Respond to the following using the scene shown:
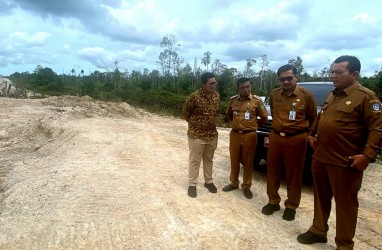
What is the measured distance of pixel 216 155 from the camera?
8344mm

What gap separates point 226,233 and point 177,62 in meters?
43.7

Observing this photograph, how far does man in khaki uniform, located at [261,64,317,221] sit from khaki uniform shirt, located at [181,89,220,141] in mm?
928

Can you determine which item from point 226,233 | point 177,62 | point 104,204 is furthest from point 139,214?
point 177,62

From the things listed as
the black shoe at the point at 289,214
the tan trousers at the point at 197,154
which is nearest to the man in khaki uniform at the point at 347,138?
the black shoe at the point at 289,214

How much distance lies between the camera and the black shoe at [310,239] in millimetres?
3863

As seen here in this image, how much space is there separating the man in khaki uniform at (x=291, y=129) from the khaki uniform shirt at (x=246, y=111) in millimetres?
603

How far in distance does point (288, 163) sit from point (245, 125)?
95 cm

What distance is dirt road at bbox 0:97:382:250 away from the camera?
153 inches

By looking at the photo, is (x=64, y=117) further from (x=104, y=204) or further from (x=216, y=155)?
(x=104, y=204)

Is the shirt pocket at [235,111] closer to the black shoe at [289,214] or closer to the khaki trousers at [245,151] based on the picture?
the khaki trousers at [245,151]

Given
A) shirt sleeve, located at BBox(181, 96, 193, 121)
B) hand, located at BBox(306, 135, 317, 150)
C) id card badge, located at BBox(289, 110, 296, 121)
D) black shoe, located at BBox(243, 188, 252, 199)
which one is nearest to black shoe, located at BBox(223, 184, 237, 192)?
black shoe, located at BBox(243, 188, 252, 199)

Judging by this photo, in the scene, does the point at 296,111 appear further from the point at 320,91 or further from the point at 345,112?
the point at 320,91

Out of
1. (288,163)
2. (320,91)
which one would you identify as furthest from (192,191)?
(320,91)

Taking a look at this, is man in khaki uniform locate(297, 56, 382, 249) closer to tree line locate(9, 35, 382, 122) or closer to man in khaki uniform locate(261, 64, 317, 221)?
man in khaki uniform locate(261, 64, 317, 221)
